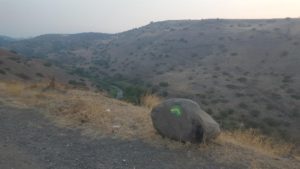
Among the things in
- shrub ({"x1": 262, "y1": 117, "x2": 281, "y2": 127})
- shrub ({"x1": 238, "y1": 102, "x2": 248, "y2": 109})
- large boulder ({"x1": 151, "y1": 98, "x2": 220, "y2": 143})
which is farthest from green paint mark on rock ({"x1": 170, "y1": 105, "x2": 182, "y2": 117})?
shrub ({"x1": 238, "y1": 102, "x2": 248, "y2": 109})

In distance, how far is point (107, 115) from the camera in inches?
442

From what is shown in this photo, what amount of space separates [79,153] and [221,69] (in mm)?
57196

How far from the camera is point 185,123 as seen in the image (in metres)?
8.65

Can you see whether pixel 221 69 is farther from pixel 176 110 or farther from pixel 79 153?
pixel 79 153

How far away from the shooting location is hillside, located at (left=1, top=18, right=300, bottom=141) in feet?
128

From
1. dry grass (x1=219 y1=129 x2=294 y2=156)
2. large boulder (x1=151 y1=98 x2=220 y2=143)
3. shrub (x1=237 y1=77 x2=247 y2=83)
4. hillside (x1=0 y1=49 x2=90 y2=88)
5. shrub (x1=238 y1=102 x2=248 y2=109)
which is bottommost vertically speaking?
shrub (x1=238 y1=102 x2=248 y2=109)

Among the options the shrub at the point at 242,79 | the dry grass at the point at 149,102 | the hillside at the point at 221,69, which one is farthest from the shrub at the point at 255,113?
the dry grass at the point at 149,102

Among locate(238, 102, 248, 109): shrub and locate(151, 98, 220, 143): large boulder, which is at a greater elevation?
locate(151, 98, 220, 143): large boulder

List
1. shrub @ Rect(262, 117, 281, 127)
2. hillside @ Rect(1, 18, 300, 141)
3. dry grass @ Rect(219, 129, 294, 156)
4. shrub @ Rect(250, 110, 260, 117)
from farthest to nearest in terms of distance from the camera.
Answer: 1. hillside @ Rect(1, 18, 300, 141)
2. shrub @ Rect(250, 110, 260, 117)
3. shrub @ Rect(262, 117, 281, 127)
4. dry grass @ Rect(219, 129, 294, 156)

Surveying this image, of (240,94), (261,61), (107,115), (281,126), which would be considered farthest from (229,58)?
(107,115)

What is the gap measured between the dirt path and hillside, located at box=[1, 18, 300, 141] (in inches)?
506

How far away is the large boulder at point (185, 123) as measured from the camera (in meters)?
8.63

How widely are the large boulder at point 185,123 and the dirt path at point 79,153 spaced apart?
1.40 ft

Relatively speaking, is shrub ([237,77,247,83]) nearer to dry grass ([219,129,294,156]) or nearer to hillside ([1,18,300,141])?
hillside ([1,18,300,141])
